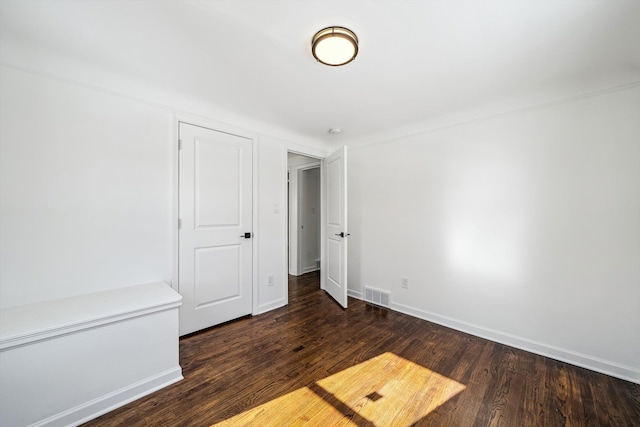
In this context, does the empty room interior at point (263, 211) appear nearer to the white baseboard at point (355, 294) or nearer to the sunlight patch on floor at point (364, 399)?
the sunlight patch on floor at point (364, 399)

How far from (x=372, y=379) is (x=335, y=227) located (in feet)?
6.18

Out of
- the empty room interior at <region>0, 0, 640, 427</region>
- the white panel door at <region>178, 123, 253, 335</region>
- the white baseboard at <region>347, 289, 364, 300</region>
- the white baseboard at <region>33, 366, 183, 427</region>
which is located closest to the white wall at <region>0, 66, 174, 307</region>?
the empty room interior at <region>0, 0, 640, 427</region>

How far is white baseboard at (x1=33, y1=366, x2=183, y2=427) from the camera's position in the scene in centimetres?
140

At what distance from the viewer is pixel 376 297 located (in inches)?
129

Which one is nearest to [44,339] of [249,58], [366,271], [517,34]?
[249,58]

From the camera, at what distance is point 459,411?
1.54 meters

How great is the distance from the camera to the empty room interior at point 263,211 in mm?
1439

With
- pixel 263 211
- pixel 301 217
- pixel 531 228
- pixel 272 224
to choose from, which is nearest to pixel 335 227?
pixel 272 224

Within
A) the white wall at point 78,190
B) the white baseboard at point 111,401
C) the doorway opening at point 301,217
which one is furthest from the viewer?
the doorway opening at point 301,217

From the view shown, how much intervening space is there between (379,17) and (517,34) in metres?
0.87

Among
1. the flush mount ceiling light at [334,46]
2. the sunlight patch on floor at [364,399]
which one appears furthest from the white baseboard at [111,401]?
the flush mount ceiling light at [334,46]

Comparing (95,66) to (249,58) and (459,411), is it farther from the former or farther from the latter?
(459,411)

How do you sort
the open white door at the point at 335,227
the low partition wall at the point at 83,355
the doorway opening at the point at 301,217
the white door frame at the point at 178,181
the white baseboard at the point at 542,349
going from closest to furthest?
the low partition wall at the point at 83,355 < the white baseboard at the point at 542,349 < the white door frame at the point at 178,181 < the open white door at the point at 335,227 < the doorway opening at the point at 301,217

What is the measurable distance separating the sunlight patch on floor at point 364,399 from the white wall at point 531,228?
1055 mm
